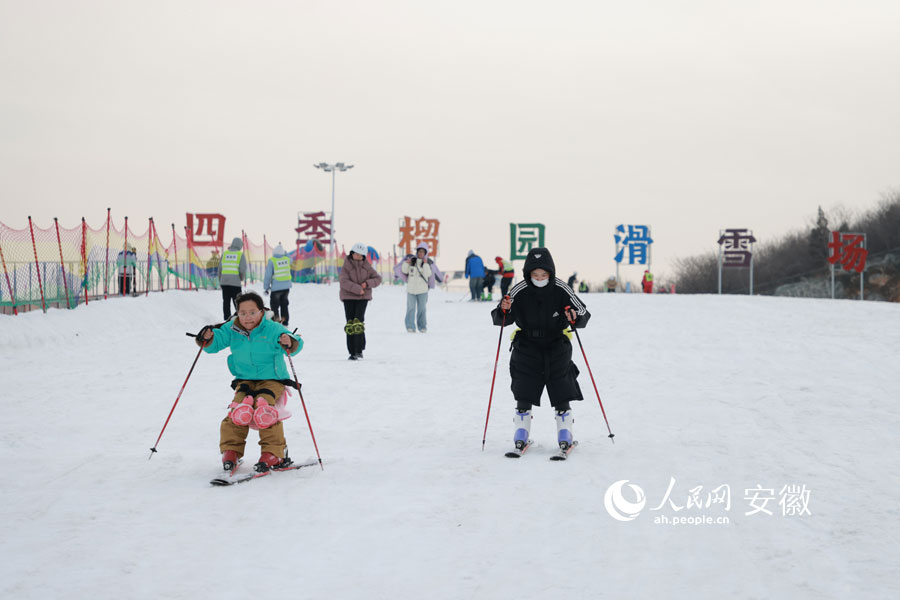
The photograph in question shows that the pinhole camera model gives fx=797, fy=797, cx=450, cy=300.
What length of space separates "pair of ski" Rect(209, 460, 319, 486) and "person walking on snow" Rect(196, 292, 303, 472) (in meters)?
0.03

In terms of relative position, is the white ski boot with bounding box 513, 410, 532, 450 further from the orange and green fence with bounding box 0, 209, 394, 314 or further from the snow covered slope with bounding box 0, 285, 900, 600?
the orange and green fence with bounding box 0, 209, 394, 314

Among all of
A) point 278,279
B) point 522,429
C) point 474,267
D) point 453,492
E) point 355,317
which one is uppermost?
point 474,267

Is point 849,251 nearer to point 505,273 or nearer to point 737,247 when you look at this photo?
point 737,247

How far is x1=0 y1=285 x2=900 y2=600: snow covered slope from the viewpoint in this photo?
136 inches

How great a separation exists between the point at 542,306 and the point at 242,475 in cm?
236

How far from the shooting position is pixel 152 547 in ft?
12.4

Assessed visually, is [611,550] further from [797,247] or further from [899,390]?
[797,247]

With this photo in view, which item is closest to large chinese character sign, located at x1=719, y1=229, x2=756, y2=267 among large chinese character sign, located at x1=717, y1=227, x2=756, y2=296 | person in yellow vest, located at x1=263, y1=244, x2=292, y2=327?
large chinese character sign, located at x1=717, y1=227, x2=756, y2=296

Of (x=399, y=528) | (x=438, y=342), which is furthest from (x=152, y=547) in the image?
(x=438, y=342)

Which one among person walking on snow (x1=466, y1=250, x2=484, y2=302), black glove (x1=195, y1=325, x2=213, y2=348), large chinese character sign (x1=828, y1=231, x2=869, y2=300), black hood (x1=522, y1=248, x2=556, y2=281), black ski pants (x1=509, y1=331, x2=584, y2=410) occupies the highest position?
large chinese character sign (x1=828, y1=231, x2=869, y2=300)

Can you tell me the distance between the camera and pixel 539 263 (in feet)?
19.0

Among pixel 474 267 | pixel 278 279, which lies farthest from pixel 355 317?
pixel 474 267

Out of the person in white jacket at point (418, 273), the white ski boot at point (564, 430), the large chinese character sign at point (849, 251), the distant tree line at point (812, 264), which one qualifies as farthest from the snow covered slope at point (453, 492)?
the distant tree line at point (812, 264)

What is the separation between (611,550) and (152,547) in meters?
2.18
